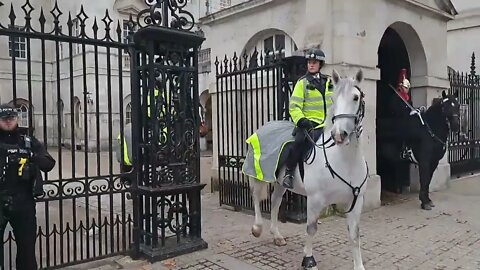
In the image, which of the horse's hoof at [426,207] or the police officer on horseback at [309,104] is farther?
the horse's hoof at [426,207]

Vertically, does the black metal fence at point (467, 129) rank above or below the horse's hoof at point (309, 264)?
above

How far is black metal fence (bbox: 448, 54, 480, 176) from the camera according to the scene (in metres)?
11.4

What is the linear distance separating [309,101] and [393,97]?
5.06m

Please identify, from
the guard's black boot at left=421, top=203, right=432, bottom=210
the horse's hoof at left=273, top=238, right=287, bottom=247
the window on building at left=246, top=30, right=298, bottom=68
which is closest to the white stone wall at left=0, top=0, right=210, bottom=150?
the window on building at left=246, top=30, right=298, bottom=68

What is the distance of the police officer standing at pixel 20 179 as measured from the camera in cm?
384

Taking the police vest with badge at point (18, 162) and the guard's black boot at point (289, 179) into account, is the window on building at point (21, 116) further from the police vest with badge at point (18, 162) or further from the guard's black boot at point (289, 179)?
the guard's black boot at point (289, 179)

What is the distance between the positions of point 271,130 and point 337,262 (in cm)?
199

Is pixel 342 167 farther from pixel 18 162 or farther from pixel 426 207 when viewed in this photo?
pixel 426 207

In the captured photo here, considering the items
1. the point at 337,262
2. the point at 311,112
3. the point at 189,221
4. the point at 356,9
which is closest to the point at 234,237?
the point at 189,221

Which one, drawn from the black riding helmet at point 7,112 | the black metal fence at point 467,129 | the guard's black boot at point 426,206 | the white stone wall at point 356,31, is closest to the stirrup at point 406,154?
the guard's black boot at point 426,206

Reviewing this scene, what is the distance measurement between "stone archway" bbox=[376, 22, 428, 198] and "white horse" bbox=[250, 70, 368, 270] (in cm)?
540

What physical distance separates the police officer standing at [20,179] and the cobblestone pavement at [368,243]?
3.77 feet

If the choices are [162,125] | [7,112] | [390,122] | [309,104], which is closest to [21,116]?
[162,125]

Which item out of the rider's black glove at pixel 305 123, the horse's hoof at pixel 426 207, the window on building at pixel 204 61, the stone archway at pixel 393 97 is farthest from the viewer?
the window on building at pixel 204 61
